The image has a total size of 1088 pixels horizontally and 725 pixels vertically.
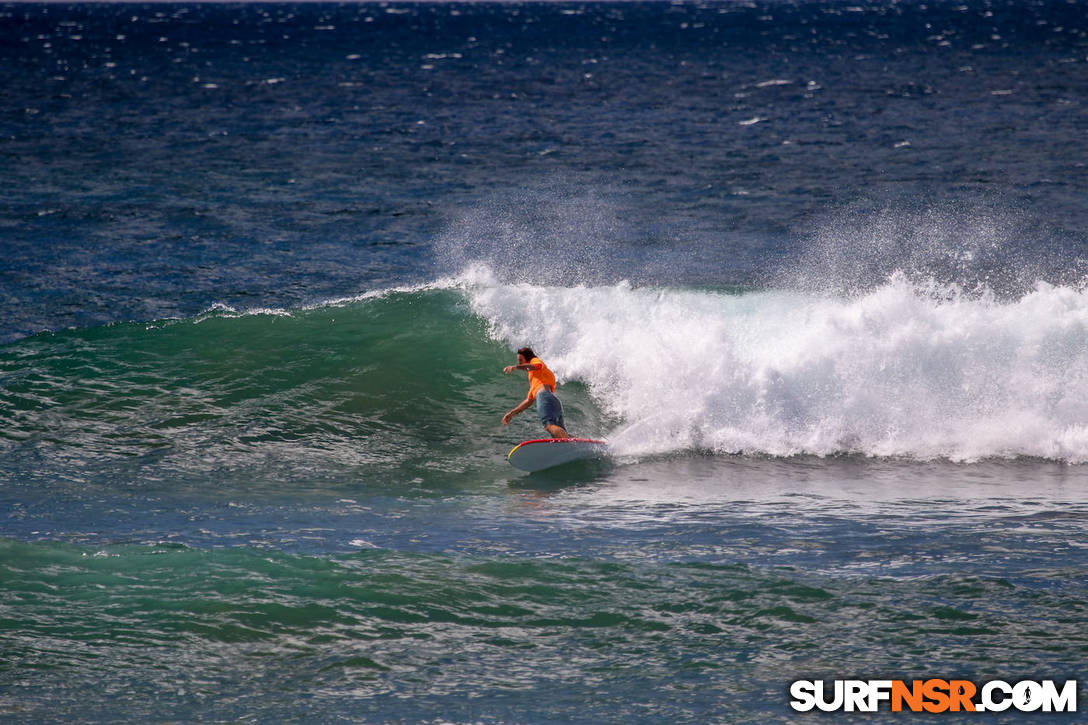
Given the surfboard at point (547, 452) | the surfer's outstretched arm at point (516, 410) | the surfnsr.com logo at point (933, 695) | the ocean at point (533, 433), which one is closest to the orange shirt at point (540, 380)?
the surfer's outstretched arm at point (516, 410)

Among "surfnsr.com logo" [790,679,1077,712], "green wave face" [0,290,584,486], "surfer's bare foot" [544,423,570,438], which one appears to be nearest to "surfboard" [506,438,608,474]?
"surfer's bare foot" [544,423,570,438]

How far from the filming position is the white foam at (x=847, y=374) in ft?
47.4

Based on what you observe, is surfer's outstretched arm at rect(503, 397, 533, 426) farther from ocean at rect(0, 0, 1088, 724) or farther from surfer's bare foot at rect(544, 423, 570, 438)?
ocean at rect(0, 0, 1088, 724)

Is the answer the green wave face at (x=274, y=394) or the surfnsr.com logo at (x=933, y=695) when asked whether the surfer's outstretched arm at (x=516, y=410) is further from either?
the surfnsr.com logo at (x=933, y=695)

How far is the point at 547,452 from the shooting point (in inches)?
528

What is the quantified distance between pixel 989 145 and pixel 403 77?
36.4 m

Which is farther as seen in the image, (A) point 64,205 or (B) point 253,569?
(A) point 64,205

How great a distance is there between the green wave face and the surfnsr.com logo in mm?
6313

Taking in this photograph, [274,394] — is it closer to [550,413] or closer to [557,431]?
[550,413]

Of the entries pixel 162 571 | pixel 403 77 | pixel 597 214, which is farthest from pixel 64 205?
pixel 403 77

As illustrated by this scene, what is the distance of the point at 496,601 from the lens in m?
9.38

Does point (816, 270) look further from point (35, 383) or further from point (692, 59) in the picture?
point (692, 59)

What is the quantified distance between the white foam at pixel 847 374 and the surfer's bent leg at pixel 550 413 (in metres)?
1.00

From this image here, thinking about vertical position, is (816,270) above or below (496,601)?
below
